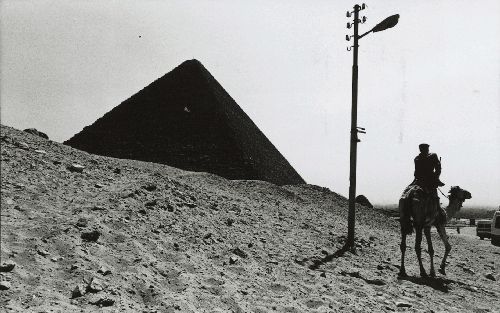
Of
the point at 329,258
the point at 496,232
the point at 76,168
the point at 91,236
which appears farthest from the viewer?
the point at 496,232

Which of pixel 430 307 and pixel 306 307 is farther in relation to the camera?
pixel 430 307

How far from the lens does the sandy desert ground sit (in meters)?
4.48

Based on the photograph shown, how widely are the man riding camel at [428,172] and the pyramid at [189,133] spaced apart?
1544 centimetres

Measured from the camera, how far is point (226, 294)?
16.8 ft

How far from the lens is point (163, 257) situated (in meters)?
5.81

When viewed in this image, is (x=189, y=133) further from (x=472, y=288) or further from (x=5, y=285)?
(x=5, y=285)

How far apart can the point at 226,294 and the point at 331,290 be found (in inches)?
72.6

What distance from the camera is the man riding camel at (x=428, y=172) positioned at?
850 centimetres

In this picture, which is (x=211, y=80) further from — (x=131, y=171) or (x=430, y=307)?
(x=430, y=307)

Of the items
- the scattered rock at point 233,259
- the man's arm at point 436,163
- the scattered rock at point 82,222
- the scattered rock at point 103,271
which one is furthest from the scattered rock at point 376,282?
the scattered rock at point 82,222

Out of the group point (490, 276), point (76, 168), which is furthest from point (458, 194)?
point (76, 168)

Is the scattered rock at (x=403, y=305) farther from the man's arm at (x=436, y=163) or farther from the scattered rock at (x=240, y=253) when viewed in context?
the man's arm at (x=436, y=163)

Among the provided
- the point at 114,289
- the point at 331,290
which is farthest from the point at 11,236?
the point at 331,290

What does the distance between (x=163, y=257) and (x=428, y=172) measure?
5.82 meters
